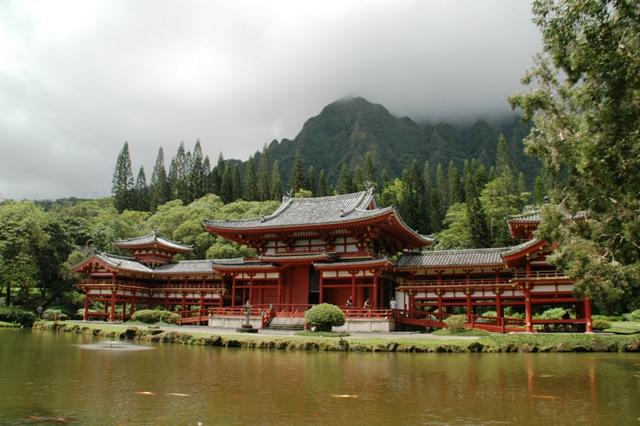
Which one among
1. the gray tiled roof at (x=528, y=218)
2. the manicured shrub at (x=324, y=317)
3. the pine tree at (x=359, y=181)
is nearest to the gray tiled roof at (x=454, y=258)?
the gray tiled roof at (x=528, y=218)

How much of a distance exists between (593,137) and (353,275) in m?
22.7

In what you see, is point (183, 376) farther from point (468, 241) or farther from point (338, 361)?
point (468, 241)

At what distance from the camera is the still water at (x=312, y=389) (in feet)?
31.1

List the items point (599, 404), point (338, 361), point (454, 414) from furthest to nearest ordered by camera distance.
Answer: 1. point (338, 361)
2. point (599, 404)
3. point (454, 414)

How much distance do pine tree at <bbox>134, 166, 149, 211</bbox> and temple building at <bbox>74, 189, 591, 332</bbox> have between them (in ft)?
178

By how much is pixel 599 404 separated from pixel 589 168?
539 centimetres

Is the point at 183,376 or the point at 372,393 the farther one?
the point at 183,376

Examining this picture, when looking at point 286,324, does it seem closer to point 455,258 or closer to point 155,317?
point 455,258

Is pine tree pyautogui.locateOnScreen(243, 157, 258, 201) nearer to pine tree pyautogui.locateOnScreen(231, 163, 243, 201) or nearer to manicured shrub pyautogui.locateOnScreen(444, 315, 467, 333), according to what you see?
pine tree pyautogui.locateOnScreen(231, 163, 243, 201)

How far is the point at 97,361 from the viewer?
17453 millimetres

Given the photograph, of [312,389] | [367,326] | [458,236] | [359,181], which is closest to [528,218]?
[367,326]

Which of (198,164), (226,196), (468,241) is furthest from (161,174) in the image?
(468,241)

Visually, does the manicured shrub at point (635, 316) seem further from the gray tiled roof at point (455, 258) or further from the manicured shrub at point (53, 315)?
the manicured shrub at point (53, 315)

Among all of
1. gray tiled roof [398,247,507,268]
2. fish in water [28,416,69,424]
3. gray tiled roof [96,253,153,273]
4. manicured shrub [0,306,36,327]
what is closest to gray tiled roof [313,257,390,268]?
gray tiled roof [398,247,507,268]
